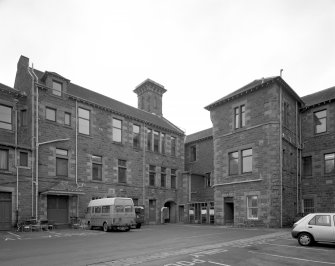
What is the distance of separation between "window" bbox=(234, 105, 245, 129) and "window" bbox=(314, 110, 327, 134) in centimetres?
607

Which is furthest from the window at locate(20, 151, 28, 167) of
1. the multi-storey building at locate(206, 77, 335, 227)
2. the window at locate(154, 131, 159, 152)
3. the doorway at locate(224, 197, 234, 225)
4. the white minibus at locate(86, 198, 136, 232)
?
the doorway at locate(224, 197, 234, 225)

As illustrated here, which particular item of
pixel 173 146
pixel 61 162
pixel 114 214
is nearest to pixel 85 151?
pixel 61 162

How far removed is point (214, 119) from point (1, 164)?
17839 millimetres

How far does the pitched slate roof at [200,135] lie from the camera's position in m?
39.8

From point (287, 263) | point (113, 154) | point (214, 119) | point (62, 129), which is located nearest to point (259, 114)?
point (214, 119)

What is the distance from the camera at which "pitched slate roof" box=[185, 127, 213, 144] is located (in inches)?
1565

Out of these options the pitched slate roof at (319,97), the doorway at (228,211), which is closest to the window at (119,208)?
the doorway at (228,211)

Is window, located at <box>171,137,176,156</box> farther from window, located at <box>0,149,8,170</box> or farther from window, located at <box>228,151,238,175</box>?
window, located at <box>0,149,8,170</box>

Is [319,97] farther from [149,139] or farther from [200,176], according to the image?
[149,139]

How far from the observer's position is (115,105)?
3531 centimetres

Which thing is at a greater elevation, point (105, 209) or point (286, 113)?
point (286, 113)

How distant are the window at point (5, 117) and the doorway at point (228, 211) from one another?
18.2m

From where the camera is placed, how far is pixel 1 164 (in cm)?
2425

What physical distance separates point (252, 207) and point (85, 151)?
48.0ft
